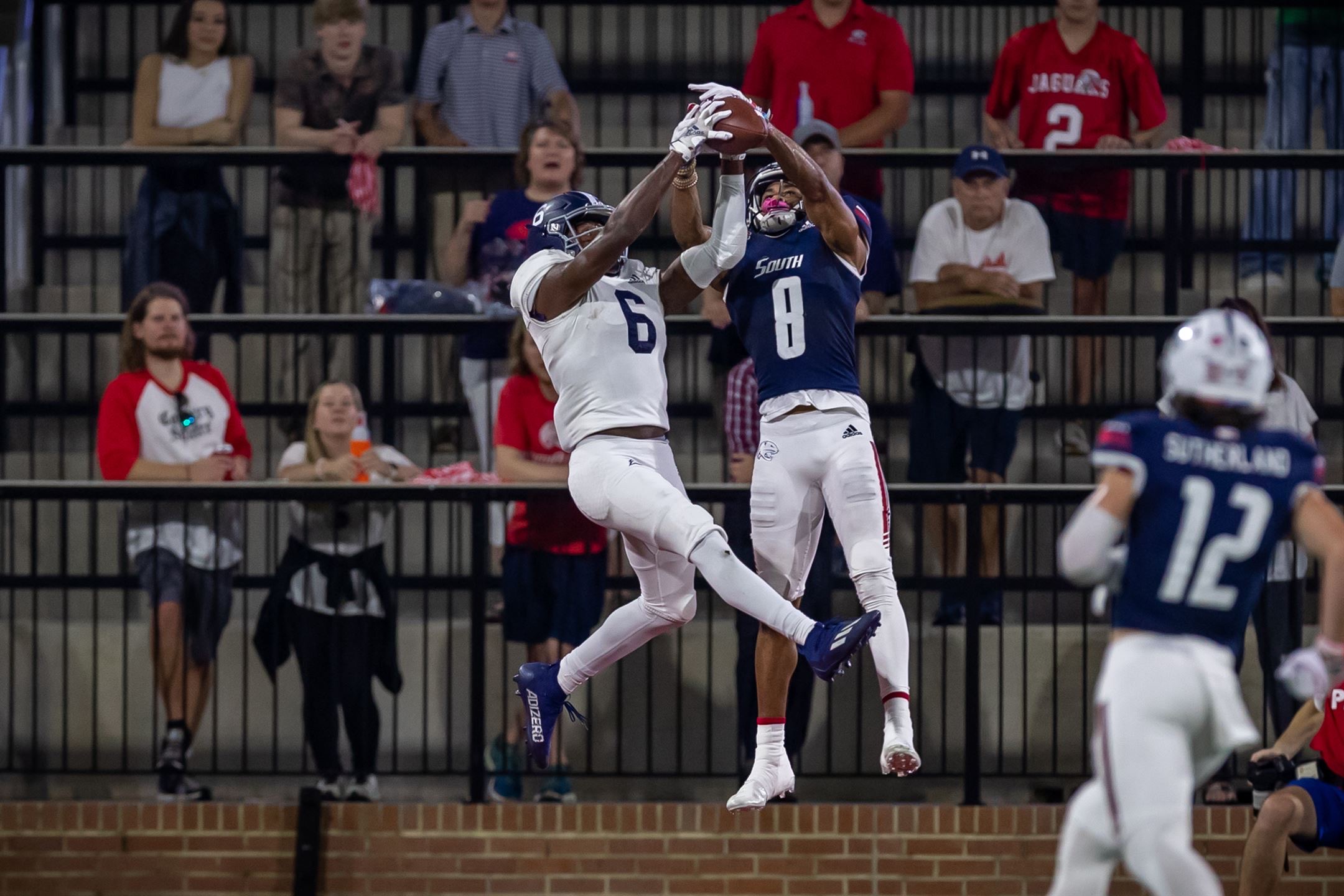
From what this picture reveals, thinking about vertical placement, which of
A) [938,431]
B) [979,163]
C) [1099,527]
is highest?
[979,163]

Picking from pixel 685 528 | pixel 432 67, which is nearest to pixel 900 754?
pixel 685 528

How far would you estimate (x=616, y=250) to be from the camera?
6.46 meters

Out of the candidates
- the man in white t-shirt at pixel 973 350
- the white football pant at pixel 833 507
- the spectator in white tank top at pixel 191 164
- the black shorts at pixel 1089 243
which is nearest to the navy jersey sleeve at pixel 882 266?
the man in white t-shirt at pixel 973 350

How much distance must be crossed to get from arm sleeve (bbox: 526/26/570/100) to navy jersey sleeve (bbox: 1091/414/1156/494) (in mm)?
5246

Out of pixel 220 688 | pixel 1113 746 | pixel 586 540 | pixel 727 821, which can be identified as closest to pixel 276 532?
pixel 220 688

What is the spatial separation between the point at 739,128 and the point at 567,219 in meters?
0.73

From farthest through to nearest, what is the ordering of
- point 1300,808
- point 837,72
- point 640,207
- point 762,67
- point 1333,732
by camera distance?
point 762,67 → point 837,72 → point 1333,732 → point 1300,808 → point 640,207

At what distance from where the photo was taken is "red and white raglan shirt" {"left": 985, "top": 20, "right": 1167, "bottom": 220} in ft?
31.9

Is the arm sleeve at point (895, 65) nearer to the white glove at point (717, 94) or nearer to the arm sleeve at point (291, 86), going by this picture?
the arm sleeve at point (291, 86)

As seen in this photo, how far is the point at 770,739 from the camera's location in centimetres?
704

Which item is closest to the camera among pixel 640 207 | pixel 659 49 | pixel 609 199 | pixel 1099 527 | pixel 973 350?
pixel 1099 527

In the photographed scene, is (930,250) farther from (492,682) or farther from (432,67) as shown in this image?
(492,682)

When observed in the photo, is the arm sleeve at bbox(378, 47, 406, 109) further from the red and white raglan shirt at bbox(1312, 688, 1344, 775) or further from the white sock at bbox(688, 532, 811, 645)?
the red and white raglan shirt at bbox(1312, 688, 1344, 775)

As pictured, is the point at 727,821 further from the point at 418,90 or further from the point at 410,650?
the point at 418,90
